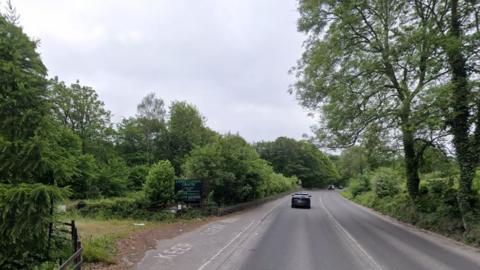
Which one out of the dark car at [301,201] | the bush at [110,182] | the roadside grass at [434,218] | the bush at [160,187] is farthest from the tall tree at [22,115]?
the bush at [110,182]

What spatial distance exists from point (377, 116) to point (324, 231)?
22.8ft

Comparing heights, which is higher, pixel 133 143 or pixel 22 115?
pixel 133 143

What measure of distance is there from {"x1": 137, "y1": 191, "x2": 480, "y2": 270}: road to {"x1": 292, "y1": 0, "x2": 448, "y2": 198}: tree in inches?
228

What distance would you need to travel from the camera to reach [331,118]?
64.6ft

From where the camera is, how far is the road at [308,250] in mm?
9555

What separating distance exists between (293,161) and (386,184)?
62753mm

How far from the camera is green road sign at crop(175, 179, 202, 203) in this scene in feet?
73.8

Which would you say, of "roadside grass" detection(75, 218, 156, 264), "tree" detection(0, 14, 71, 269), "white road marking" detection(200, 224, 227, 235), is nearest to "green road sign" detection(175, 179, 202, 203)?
"white road marking" detection(200, 224, 227, 235)

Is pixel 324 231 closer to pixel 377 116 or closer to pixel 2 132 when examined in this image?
pixel 377 116

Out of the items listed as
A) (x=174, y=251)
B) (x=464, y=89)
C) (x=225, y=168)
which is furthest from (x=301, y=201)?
(x=174, y=251)

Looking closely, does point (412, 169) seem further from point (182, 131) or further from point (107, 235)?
point (182, 131)

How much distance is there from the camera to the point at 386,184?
32062mm

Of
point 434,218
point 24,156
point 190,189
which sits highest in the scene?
point 24,156

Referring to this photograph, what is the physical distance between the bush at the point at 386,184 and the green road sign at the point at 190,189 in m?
18.2
